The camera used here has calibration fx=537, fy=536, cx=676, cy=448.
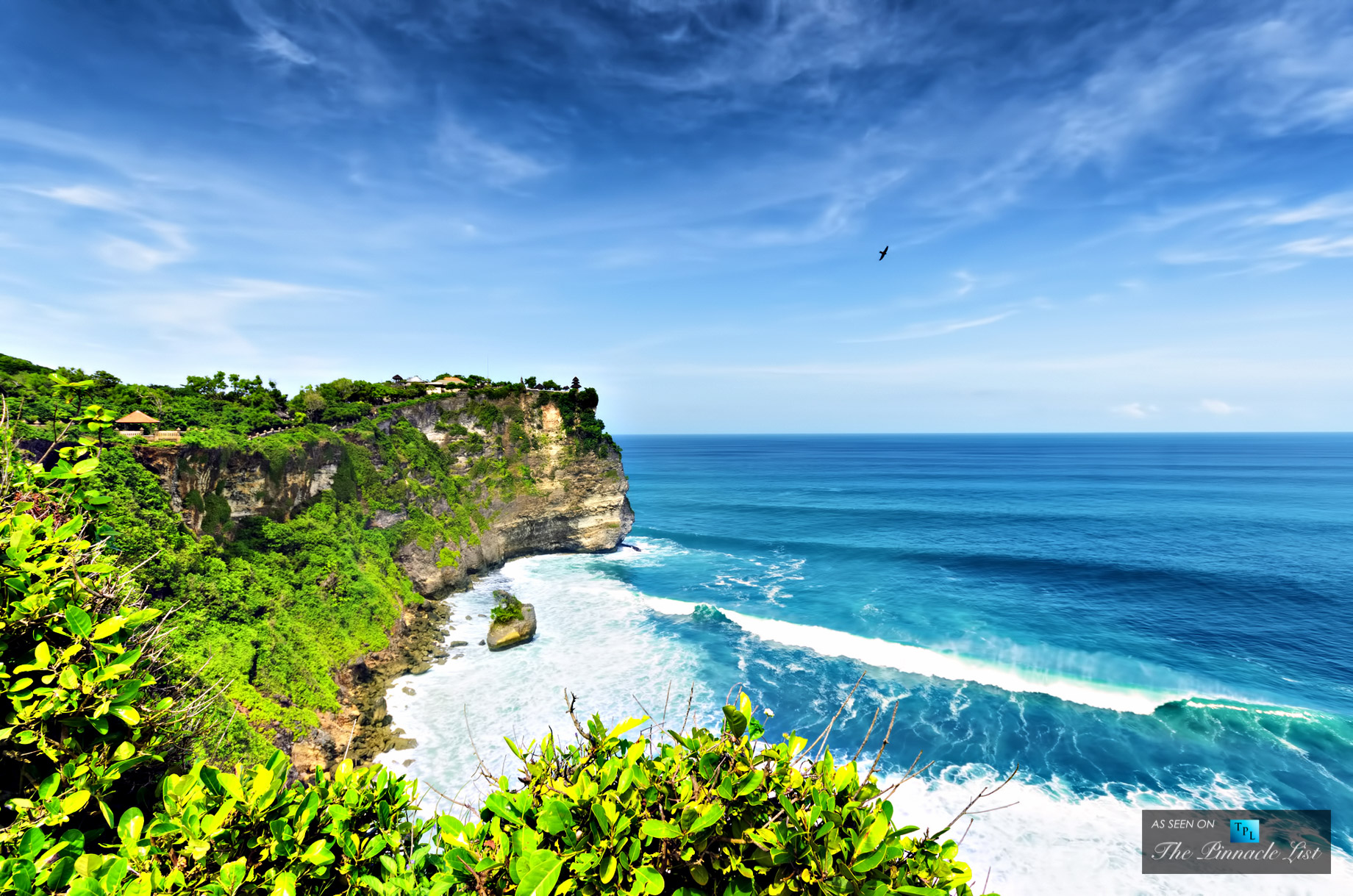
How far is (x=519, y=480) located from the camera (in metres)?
50.5

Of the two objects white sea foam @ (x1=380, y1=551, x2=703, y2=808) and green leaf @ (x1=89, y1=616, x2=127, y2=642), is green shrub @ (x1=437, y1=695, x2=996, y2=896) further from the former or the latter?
white sea foam @ (x1=380, y1=551, x2=703, y2=808)

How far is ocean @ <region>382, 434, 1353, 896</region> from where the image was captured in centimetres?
1966

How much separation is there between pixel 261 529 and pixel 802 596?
34.2 meters

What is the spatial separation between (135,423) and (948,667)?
41.5m

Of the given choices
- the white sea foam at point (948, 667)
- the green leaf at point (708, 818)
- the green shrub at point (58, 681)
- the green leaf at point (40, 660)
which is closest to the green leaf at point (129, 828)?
the green shrub at point (58, 681)

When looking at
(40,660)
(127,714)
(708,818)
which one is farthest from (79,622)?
(708,818)

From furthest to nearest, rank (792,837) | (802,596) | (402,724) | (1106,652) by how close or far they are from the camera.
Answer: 1. (802,596)
2. (1106,652)
3. (402,724)
4. (792,837)

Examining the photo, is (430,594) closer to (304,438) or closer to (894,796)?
(304,438)

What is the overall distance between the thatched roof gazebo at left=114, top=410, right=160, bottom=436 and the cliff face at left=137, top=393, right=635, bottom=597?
291 inches

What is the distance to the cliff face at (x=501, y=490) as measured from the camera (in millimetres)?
38969

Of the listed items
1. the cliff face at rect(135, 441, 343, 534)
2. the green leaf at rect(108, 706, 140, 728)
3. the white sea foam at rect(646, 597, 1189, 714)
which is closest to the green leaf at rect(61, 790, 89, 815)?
the green leaf at rect(108, 706, 140, 728)

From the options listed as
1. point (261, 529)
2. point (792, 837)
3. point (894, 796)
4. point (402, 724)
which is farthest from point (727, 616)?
point (792, 837)

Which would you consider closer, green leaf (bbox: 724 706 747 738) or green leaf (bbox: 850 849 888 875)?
green leaf (bbox: 850 849 888 875)

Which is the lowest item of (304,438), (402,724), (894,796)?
(894,796)
